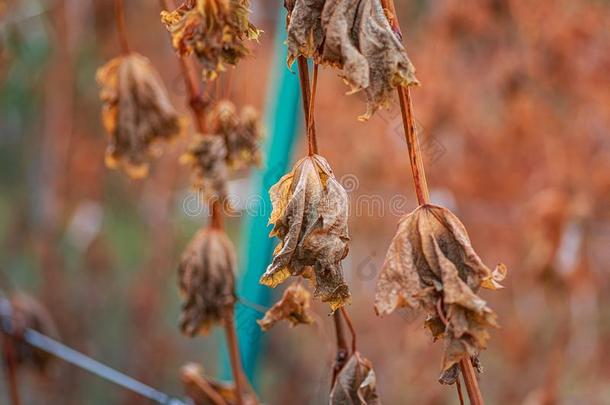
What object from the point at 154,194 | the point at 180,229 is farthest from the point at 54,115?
the point at 180,229

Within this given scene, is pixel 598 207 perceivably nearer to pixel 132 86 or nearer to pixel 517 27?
pixel 517 27

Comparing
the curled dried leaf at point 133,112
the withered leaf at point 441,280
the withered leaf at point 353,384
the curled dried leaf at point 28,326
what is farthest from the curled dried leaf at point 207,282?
the curled dried leaf at point 28,326

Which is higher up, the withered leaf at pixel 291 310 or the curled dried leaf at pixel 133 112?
the curled dried leaf at pixel 133 112

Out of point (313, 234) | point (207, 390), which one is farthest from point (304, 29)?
point (207, 390)

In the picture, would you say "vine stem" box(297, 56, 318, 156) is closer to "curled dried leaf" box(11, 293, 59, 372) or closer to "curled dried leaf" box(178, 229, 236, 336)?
"curled dried leaf" box(178, 229, 236, 336)

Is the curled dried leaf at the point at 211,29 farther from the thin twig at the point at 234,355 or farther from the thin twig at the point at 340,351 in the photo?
the thin twig at the point at 234,355
